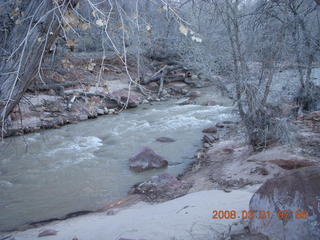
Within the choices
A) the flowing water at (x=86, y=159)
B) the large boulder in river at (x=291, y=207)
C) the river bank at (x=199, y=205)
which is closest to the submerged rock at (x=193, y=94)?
the flowing water at (x=86, y=159)

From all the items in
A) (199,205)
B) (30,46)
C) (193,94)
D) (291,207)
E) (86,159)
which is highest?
(30,46)

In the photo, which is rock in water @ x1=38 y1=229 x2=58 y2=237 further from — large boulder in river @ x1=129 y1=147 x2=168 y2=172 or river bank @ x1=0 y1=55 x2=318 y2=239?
large boulder in river @ x1=129 y1=147 x2=168 y2=172

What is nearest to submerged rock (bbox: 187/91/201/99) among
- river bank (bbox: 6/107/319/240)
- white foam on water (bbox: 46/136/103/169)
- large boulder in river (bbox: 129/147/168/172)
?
white foam on water (bbox: 46/136/103/169)

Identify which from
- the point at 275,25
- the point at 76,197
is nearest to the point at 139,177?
the point at 76,197

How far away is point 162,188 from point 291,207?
11.6 feet

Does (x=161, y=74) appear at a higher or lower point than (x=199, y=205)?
higher

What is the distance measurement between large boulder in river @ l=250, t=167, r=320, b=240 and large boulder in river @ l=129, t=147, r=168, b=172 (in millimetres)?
4315

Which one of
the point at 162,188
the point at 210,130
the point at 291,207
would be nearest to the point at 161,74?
the point at 210,130

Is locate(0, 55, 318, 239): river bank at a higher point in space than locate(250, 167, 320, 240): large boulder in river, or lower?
lower

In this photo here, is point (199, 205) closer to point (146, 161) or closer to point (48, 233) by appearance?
point (48, 233)

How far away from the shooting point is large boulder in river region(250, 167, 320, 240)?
8.09ft

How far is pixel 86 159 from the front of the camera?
780cm

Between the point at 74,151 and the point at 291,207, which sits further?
the point at 74,151

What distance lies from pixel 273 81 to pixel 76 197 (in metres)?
4.60
